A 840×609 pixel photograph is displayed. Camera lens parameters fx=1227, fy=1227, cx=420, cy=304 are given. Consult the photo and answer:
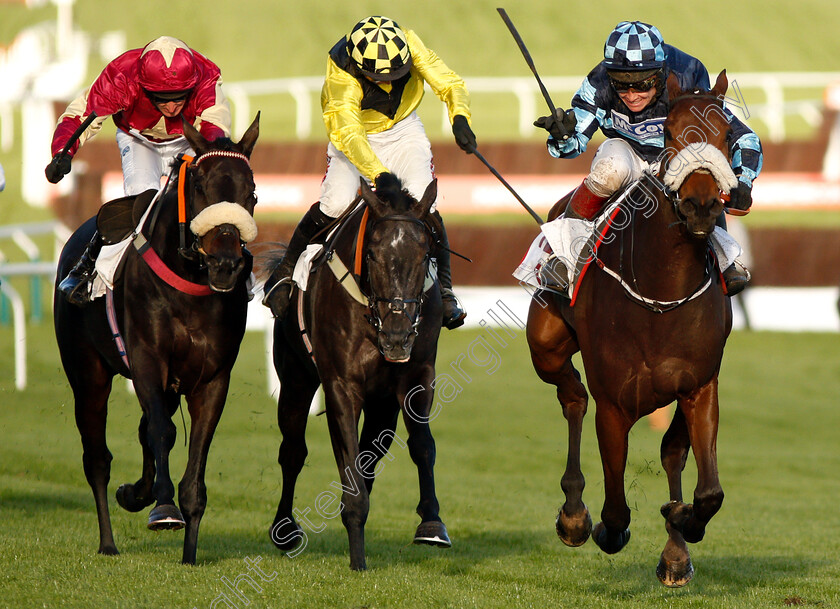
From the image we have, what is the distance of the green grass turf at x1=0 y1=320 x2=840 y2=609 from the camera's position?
17.6 feet

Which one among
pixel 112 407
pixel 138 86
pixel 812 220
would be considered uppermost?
pixel 812 220

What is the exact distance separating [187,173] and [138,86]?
3.42ft

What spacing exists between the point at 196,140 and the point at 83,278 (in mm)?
1169

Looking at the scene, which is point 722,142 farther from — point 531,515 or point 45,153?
point 45,153

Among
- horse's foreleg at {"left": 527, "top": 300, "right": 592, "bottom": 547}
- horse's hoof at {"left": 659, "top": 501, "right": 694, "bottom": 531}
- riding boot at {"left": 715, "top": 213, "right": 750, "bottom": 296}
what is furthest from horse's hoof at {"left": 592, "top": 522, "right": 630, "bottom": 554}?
riding boot at {"left": 715, "top": 213, "right": 750, "bottom": 296}

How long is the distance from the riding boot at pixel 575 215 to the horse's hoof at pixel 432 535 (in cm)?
134

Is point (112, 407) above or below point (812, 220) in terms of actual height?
below

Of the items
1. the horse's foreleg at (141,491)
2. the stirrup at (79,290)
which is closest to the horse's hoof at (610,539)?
the horse's foreleg at (141,491)

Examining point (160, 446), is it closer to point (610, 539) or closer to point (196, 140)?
point (196, 140)

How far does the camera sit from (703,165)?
4574mm

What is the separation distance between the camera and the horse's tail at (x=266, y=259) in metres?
7.06

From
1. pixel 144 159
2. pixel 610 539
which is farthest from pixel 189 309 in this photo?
pixel 610 539

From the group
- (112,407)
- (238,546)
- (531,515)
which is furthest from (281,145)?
(238,546)

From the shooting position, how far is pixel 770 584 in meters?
5.77
